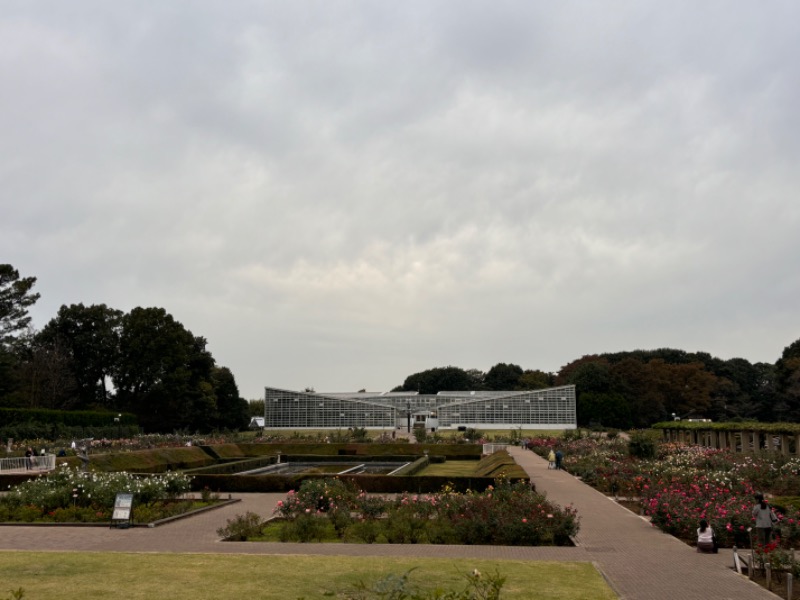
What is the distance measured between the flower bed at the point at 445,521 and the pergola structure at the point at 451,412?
54.7 metres

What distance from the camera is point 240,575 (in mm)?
9711

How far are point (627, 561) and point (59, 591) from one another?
8224mm

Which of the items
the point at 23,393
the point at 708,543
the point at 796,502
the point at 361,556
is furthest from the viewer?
the point at 23,393

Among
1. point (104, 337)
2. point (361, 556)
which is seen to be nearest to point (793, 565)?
point (361, 556)

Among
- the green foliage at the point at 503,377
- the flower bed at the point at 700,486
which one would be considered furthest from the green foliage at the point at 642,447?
the green foliage at the point at 503,377

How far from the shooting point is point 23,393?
2136 inches

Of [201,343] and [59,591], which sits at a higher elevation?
[201,343]

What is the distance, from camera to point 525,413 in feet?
227

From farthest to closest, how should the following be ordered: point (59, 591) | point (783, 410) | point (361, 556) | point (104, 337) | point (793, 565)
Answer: point (783, 410), point (104, 337), point (361, 556), point (793, 565), point (59, 591)

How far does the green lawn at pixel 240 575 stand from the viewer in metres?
8.73

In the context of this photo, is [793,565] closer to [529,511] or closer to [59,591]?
[529,511]

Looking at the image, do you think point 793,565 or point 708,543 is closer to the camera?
point 793,565

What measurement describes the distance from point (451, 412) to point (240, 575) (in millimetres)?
61402

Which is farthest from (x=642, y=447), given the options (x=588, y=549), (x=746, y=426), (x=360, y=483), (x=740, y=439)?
(x=588, y=549)
